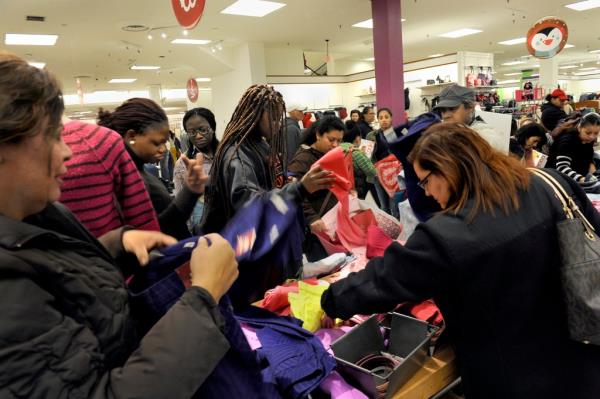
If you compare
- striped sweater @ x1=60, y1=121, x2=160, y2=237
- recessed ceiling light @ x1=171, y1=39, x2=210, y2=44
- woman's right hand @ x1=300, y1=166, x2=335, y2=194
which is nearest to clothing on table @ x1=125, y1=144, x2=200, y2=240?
striped sweater @ x1=60, y1=121, x2=160, y2=237

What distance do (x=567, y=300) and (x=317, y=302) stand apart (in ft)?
2.90

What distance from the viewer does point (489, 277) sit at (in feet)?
4.45

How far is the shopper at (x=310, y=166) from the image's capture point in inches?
110

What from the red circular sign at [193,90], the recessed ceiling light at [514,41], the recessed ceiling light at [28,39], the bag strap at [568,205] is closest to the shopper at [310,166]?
the bag strap at [568,205]

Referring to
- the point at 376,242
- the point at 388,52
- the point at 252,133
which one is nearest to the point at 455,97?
the point at 376,242

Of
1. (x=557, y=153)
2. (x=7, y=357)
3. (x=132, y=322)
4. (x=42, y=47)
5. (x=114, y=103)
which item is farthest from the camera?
(x=114, y=103)

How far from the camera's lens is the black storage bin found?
144 cm

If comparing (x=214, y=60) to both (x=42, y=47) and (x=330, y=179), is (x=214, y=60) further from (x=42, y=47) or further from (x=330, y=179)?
(x=330, y=179)

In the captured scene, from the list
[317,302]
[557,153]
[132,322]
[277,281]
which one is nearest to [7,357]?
[132,322]

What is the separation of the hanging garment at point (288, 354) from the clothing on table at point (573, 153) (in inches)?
146

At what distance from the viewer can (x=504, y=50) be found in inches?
651

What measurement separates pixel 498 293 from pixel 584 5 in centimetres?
1130

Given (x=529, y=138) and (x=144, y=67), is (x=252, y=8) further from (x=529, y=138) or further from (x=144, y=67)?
(x=144, y=67)

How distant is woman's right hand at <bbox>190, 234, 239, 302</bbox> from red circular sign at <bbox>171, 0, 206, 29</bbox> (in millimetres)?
4116
